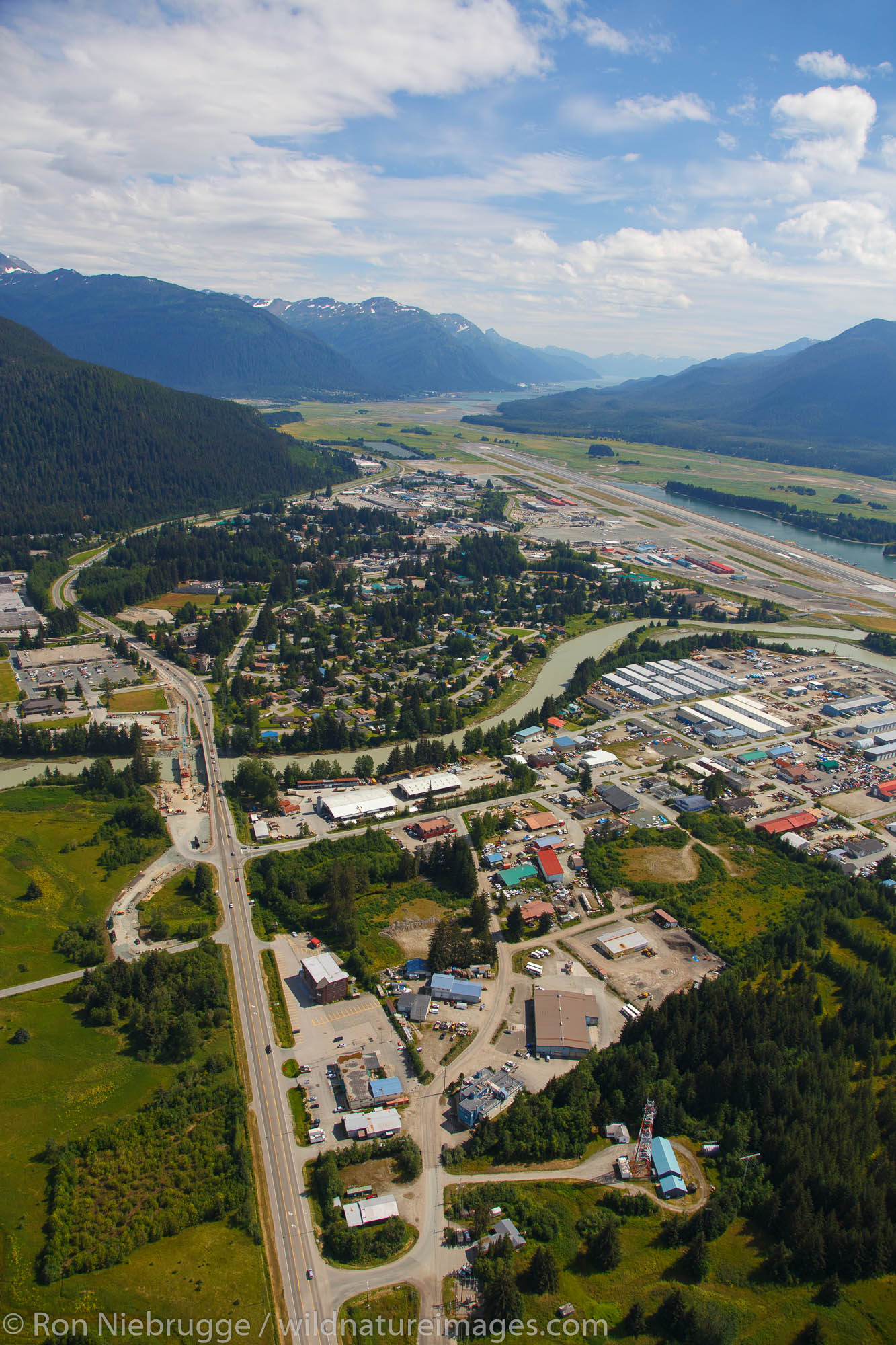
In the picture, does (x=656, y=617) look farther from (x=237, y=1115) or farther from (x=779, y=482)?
(x=779, y=482)

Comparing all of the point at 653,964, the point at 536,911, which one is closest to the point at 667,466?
the point at 536,911

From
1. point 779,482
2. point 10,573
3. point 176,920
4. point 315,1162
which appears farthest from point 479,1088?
point 779,482

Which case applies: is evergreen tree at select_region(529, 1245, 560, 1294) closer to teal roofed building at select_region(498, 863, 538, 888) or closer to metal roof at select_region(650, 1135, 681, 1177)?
metal roof at select_region(650, 1135, 681, 1177)

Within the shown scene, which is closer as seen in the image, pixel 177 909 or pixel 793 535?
pixel 177 909

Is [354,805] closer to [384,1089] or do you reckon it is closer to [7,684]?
[384,1089]

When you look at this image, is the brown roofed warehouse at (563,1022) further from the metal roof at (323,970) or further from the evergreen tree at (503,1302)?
the evergreen tree at (503,1302)

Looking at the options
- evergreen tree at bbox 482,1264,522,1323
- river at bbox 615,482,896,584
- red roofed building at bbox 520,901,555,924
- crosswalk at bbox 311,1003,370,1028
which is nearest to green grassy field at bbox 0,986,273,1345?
crosswalk at bbox 311,1003,370,1028

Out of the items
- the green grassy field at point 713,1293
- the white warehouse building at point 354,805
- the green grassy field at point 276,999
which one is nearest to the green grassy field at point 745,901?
the green grassy field at point 713,1293

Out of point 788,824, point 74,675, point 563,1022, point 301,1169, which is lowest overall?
point 301,1169
